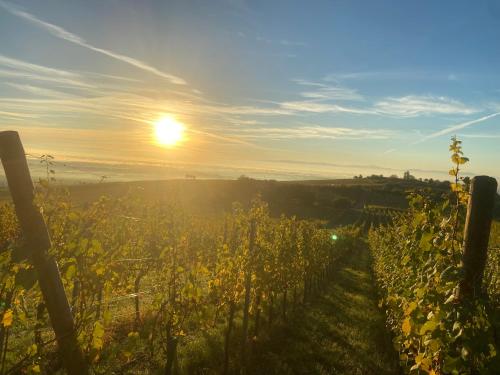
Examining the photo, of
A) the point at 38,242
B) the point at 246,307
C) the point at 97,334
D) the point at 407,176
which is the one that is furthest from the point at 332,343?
the point at 407,176

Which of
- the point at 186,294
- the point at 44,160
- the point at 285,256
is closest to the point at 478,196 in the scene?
the point at 44,160

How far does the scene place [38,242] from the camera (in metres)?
3.11

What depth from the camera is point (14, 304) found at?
4625mm

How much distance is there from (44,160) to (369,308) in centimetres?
1433

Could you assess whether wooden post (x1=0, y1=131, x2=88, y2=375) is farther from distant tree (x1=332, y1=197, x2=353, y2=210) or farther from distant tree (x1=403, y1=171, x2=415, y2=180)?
distant tree (x1=403, y1=171, x2=415, y2=180)

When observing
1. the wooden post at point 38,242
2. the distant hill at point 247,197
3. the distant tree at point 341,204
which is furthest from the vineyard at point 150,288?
the distant tree at point 341,204

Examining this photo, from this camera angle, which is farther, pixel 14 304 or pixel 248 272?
pixel 248 272

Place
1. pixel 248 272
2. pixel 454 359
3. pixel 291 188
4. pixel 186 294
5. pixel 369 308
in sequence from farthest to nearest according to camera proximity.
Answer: pixel 291 188, pixel 369 308, pixel 248 272, pixel 186 294, pixel 454 359

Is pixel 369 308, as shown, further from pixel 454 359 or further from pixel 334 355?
pixel 454 359

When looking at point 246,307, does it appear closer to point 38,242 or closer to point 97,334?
point 97,334

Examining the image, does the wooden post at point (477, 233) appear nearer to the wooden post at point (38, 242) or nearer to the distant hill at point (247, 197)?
the wooden post at point (38, 242)

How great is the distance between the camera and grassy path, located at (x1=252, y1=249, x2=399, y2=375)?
906cm

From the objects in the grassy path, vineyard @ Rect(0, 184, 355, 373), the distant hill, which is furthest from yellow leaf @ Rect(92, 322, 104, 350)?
the distant hill

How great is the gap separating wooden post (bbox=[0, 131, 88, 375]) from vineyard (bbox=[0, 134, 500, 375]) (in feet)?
0.25
